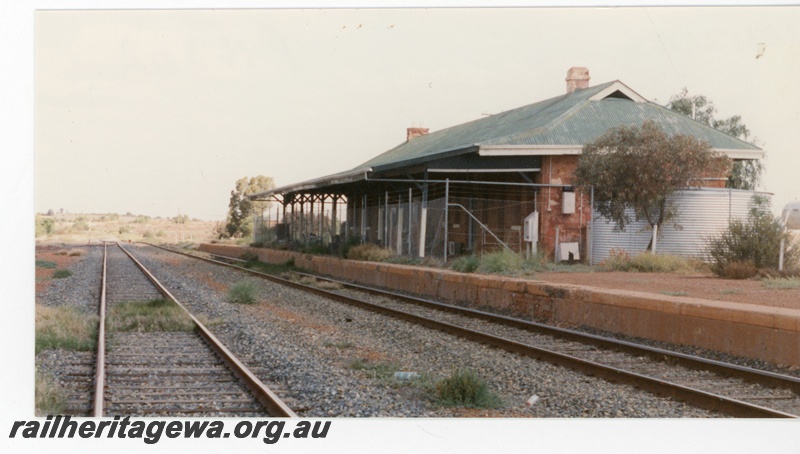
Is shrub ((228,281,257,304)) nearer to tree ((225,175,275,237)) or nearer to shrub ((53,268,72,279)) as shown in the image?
shrub ((53,268,72,279))

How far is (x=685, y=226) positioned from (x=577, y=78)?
9426 millimetres

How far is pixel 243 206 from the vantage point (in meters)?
69.3

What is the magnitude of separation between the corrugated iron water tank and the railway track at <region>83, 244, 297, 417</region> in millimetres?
14922

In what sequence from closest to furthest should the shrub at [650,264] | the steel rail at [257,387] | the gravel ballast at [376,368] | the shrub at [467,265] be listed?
1. the steel rail at [257,387]
2. the gravel ballast at [376,368]
3. the shrub at [467,265]
4. the shrub at [650,264]

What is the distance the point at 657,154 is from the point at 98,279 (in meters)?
14.9

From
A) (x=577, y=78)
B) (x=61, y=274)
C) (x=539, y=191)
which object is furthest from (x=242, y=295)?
(x=577, y=78)

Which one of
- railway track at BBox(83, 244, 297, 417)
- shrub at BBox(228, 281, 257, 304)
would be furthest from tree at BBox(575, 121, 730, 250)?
railway track at BBox(83, 244, 297, 417)

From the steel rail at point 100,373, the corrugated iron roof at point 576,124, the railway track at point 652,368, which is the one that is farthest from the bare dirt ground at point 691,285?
the steel rail at point 100,373

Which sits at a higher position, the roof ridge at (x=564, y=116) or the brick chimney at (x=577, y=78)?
the brick chimney at (x=577, y=78)

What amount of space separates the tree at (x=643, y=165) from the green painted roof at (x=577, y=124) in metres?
1.88

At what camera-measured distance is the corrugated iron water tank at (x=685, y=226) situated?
25297 mm

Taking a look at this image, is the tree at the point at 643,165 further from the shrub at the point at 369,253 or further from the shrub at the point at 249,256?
the shrub at the point at 249,256

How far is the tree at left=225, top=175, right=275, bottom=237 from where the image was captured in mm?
68875

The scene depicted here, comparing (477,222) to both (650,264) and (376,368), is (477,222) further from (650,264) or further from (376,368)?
(376,368)
